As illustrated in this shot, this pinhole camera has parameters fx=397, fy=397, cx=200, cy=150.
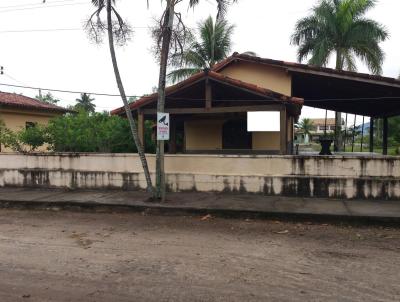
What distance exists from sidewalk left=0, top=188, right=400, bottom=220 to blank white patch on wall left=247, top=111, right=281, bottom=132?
191cm

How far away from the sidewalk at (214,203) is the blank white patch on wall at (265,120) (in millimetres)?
1914

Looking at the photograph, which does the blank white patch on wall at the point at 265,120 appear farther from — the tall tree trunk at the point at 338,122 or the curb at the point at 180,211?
the tall tree trunk at the point at 338,122

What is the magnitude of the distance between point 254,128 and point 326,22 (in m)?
14.7

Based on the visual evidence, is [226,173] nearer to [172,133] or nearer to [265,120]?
[265,120]

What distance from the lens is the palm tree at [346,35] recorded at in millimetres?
21938

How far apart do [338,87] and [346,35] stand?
37.0ft

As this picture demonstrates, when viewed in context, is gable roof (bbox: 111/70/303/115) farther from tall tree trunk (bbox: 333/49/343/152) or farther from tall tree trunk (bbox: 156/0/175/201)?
tall tree trunk (bbox: 333/49/343/152)

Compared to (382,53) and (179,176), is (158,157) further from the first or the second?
(382,53)

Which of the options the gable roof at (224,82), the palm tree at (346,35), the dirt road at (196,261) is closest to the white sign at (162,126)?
the dirt road at (196,261)

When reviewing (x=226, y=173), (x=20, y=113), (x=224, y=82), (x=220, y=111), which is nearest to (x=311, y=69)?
(x=224, y=82)

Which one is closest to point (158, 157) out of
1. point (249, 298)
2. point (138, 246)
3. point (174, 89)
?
point (174, 89)

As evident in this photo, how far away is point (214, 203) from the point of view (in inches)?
367

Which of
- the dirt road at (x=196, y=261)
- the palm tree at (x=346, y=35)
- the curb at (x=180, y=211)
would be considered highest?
the palm tree at (x=346, y=35)

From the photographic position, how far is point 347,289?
4312 millimetres
